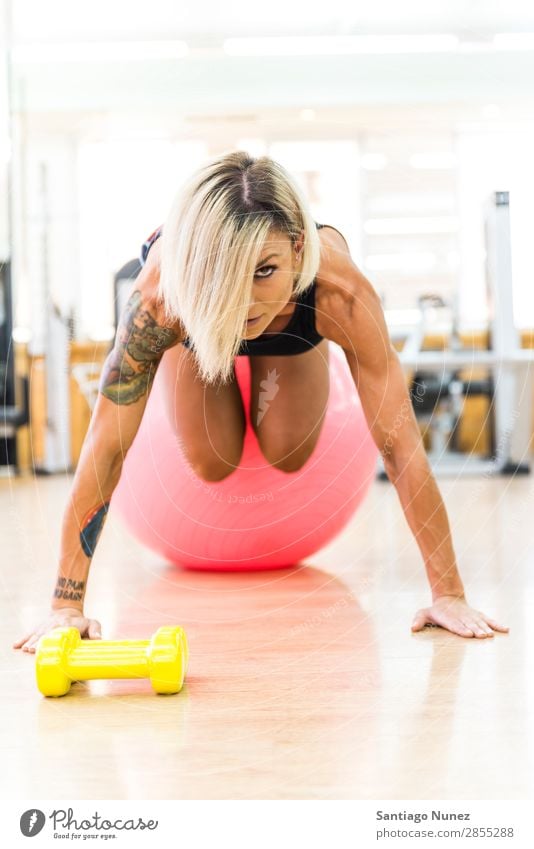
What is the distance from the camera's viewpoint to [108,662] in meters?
1.22

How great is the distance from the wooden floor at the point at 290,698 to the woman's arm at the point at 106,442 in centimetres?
11

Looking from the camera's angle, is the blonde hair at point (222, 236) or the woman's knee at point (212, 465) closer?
the blonde hair at point (222, 236)

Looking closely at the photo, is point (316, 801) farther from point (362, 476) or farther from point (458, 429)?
point (458, 429)

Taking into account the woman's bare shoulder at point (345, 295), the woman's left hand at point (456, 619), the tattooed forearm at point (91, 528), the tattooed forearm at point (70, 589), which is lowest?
the woman's left hand at point (456, 619)

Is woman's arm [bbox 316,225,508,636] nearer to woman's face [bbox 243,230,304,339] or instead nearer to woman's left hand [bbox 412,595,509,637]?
woman's left hand [bbox 412,595,509,637]

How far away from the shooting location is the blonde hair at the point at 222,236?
4.15 feet

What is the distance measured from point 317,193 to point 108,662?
15.0ft

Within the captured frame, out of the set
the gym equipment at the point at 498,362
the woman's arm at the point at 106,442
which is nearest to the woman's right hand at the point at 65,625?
the woman's arm at the point at 106,442

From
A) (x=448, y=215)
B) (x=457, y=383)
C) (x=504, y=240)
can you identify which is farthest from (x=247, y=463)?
(x=448, y=215)

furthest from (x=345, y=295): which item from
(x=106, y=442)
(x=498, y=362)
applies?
(x=498, y=362)

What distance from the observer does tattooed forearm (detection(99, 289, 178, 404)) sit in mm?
1485

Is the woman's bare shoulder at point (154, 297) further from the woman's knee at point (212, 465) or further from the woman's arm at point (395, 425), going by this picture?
the woman's knee at point (212, 465)

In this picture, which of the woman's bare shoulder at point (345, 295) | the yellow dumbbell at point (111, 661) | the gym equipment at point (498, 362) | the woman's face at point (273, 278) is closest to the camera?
the yellow dumbbell at point (111, 661)

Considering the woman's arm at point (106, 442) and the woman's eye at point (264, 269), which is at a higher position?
the woman's eye at point (264, 269)
